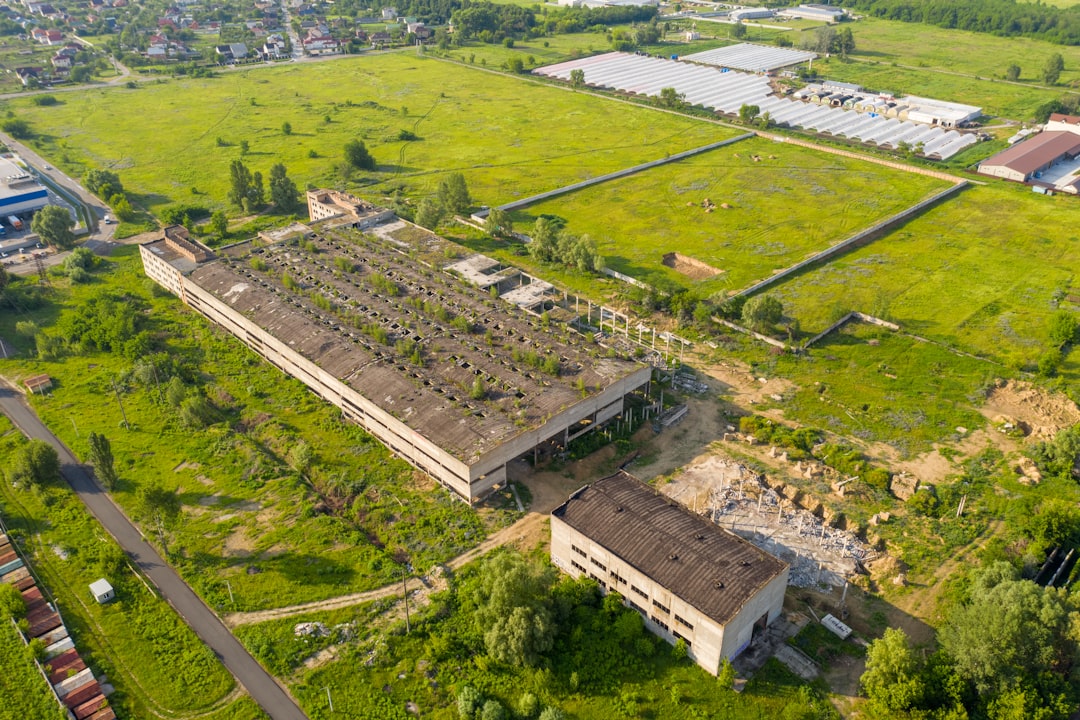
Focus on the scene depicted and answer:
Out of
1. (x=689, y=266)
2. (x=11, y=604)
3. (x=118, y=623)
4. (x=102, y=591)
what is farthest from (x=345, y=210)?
(x=118, y=623)

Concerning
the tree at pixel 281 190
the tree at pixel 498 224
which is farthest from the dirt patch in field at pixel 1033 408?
the tree at pixel 281 190

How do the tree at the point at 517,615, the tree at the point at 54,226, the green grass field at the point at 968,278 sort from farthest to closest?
the tree at the point at 54,226, the green grass field at the point at 968,278, the tree at the point at 517,615

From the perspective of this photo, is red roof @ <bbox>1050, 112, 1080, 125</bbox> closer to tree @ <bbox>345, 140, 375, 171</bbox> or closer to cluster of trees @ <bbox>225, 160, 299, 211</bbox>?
tree @ <bbox>345, 140, 375, 171</bbox>

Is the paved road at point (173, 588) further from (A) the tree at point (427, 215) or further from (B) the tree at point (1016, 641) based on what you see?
(A) the tree at point (427, 215)

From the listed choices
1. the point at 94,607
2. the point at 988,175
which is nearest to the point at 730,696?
the point at 94,607

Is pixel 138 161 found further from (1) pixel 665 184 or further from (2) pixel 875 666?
(2) pixel 875 666

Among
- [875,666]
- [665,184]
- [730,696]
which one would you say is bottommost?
[730,696]
